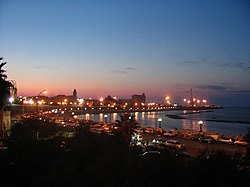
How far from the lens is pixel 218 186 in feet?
26.9

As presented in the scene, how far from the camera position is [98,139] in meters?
15.2

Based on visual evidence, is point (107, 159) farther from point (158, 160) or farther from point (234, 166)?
point (234, 166)

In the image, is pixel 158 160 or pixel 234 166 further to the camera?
pixel 158 160

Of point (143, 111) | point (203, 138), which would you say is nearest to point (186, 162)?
point (203, 138)

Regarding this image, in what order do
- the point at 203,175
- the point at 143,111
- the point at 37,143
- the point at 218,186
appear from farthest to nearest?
the point at 143,111
the point at 37,143
the point at 203,175
the point at 218,186

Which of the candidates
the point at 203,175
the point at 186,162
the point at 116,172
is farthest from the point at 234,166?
the point at 116,172

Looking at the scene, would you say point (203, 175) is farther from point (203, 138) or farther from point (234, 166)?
point (203, 138)

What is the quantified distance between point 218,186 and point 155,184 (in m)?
1.59

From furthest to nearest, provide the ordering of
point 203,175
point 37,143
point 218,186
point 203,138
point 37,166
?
point 203,138, point 37,143, point 37,166, point 203,175, point 218,186

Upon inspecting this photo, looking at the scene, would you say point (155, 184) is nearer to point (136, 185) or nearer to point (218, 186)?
point (136, 185)

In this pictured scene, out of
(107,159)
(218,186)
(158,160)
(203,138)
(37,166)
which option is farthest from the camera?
(203,138)

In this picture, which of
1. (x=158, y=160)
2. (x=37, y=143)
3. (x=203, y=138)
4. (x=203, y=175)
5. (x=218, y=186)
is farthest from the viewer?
(x=203, y=138)

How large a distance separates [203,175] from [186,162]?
1.20 meters

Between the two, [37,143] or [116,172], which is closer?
[116,172]
